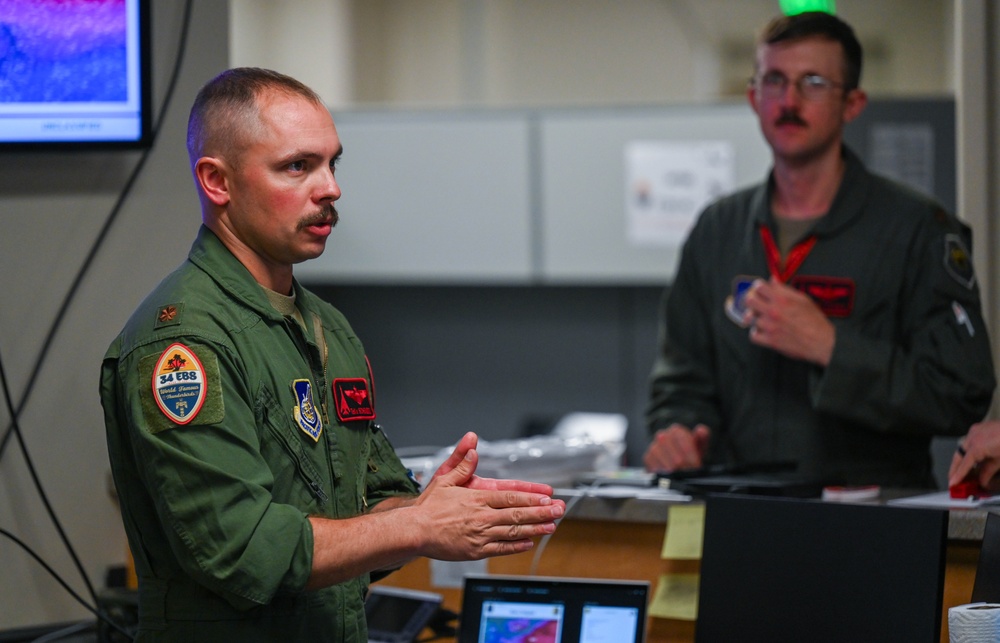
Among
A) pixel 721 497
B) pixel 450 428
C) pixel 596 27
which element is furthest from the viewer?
pixel 596 27

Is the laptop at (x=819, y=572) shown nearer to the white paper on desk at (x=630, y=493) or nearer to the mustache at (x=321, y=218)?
the white paper on desk at (x=630, y=493)

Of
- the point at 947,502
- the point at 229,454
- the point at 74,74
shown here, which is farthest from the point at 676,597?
the point at 74,74

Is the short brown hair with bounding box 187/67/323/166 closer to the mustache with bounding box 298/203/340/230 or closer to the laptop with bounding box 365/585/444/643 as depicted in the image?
the mustache with bounding box 298/203/340/230

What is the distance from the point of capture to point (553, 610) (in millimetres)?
1521

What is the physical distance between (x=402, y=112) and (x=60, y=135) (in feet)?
7.13

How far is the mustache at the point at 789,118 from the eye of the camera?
2051 millimetres

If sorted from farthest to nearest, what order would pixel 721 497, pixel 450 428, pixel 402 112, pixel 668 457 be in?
pixel 450 428 < pixel 402 112 < pixel 668 457 < pixel 721 497

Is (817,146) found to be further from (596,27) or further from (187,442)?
(596,27)

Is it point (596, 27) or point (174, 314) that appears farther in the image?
point (596, 27)

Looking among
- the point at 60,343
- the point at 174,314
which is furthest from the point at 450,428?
the point at 174,314

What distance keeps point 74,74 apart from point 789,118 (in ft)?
4.00

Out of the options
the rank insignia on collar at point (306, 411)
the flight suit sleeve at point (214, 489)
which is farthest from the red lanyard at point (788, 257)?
the flight suit sleeve at point (214, 489)

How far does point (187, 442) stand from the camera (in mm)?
1084

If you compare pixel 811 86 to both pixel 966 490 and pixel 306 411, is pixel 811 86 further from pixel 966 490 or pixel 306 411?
pixel 306 411
